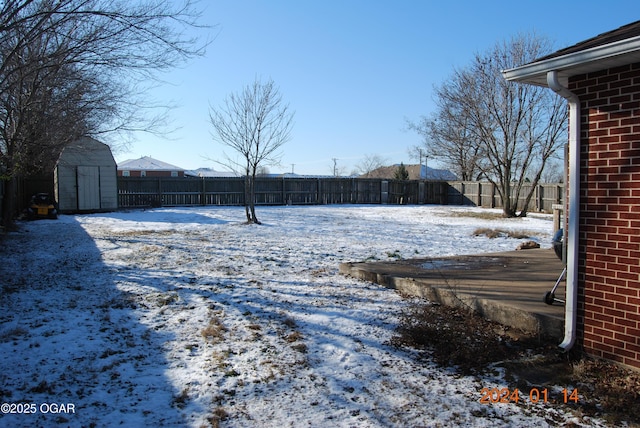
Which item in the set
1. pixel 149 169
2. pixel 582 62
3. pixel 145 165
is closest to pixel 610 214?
pixel 582 62

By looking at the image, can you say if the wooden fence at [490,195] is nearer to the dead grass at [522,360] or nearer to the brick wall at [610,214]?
the dead grass at [522,360]

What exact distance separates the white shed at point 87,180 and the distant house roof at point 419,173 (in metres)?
45.0

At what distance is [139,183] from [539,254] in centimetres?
2196

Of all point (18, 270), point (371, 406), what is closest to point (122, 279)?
point (18, 270)

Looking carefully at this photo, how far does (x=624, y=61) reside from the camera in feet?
11.6

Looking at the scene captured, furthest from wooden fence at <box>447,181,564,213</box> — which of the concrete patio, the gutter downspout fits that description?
the gutter downspout

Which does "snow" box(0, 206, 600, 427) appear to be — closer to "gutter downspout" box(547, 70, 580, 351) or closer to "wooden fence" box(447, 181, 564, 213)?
"gutter downspout" box(547, 70, 580, 351)

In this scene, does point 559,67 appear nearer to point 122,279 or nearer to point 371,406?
point 371,406

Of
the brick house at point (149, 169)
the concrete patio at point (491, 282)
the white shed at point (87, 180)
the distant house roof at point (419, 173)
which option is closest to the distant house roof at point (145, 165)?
the brick house at point (149, 169)

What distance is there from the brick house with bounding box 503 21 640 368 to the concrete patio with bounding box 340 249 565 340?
0.44 metres

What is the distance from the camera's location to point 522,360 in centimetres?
390

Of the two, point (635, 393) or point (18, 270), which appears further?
point (18, 270)

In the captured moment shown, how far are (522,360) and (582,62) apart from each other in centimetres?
250

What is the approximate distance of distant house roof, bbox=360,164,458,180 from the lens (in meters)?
63.4
